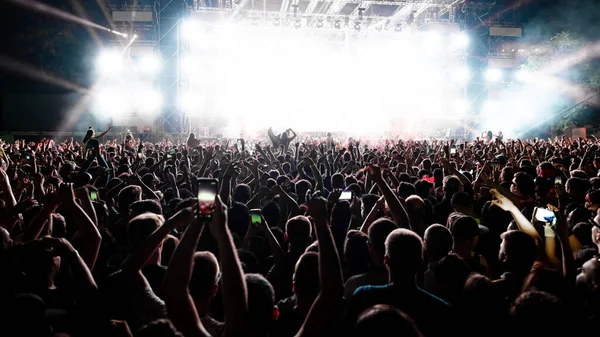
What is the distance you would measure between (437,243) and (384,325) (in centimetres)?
196

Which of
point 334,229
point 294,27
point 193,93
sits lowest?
point 334,229

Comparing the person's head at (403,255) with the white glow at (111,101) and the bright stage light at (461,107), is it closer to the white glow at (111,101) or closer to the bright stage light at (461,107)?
the white glow at (111,101)

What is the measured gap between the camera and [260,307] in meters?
2.35

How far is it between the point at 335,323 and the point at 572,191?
467 cm

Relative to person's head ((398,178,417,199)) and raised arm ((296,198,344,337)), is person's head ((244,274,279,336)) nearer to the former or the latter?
raised arm ((296,198,344,337))

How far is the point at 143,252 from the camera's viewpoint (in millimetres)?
2768

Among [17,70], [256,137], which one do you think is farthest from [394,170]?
[17,70]

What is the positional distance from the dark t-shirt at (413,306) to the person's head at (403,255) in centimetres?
8

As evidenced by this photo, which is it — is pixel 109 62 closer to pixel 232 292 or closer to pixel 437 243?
pixel 437 243

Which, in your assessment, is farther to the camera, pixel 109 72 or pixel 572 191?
pixel 109 72

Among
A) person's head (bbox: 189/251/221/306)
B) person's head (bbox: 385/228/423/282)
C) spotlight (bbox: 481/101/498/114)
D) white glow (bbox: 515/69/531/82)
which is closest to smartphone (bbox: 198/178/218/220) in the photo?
person's head (bbox: 189/251/221/306)

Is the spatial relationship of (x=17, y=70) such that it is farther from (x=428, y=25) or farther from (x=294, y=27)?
(x=428, y=25)

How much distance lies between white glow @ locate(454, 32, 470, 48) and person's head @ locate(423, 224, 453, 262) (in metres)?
32.0

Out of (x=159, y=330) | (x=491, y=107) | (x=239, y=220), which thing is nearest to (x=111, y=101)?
(x=491, y=107)
